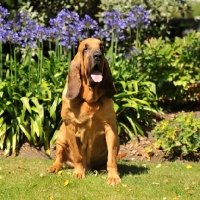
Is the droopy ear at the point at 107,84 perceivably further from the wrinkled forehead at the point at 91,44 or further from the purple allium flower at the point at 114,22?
the purple allium flower at the point at 114,22

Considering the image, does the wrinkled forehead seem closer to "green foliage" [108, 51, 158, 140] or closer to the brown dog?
the brown dog

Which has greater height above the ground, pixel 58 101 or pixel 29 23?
pixel 29 23

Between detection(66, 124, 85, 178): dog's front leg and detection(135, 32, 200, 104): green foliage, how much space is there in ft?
12.0

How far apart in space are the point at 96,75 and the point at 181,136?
2.45m

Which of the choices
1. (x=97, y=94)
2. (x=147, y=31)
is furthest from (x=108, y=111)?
(x=147, y=31)

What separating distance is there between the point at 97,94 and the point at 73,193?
1212 mm

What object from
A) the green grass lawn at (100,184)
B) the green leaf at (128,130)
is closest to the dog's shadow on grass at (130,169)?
the green grass lawn at (100,184)

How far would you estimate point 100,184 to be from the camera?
601 cm

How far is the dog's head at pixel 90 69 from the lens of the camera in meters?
5.96

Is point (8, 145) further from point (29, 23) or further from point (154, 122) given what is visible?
point (154, 122)

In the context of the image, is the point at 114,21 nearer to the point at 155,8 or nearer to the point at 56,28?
the point at 56,28

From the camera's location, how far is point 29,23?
836 cm

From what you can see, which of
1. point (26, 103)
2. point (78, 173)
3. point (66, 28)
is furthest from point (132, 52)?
point (78, 173)

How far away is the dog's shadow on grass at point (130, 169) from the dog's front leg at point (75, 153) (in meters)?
0.53
